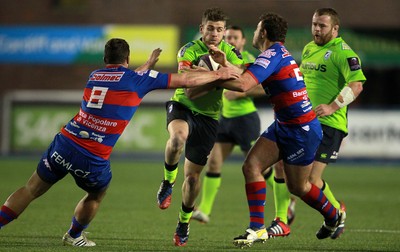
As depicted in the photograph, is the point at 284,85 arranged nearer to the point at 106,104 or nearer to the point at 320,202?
the point at 320,202

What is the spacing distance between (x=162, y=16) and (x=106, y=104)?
19013 mm

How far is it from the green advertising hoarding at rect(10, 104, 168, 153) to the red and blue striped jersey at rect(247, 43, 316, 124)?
14544 millimetres

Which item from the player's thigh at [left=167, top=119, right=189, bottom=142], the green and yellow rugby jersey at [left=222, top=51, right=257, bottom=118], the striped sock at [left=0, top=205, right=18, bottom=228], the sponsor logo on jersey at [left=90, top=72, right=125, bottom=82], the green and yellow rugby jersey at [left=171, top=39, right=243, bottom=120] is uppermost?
the sponsor logo on jersey at [left=90, top=72, right=125, bottom=82]

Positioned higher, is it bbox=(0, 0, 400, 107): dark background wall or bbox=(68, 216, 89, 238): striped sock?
bbox=(68, 216, 89, 238): striped sock

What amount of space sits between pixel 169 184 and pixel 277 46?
6.24ft

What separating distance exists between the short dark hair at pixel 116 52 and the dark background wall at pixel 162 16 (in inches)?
708

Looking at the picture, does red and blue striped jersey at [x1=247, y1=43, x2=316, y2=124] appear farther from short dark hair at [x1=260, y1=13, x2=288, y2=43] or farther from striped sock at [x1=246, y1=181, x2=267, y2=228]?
striped sock at [x1=246, y1=181, x2=267, y2=228]

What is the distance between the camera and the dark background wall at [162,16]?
25984 millimetres

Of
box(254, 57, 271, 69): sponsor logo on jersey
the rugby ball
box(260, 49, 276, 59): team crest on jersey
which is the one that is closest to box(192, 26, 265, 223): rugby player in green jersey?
the rugby ball

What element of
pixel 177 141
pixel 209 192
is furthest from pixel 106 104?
pixel 209 192

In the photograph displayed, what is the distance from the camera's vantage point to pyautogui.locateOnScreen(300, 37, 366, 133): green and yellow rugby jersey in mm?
9453

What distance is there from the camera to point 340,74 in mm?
9531

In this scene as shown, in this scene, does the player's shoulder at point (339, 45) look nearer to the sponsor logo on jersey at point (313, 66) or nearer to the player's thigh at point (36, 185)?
the sponsor logo on jersey at point (313, 66)

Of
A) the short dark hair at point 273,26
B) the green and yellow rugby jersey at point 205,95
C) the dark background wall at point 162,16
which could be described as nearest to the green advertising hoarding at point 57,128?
the dark background wall at point 162,16
